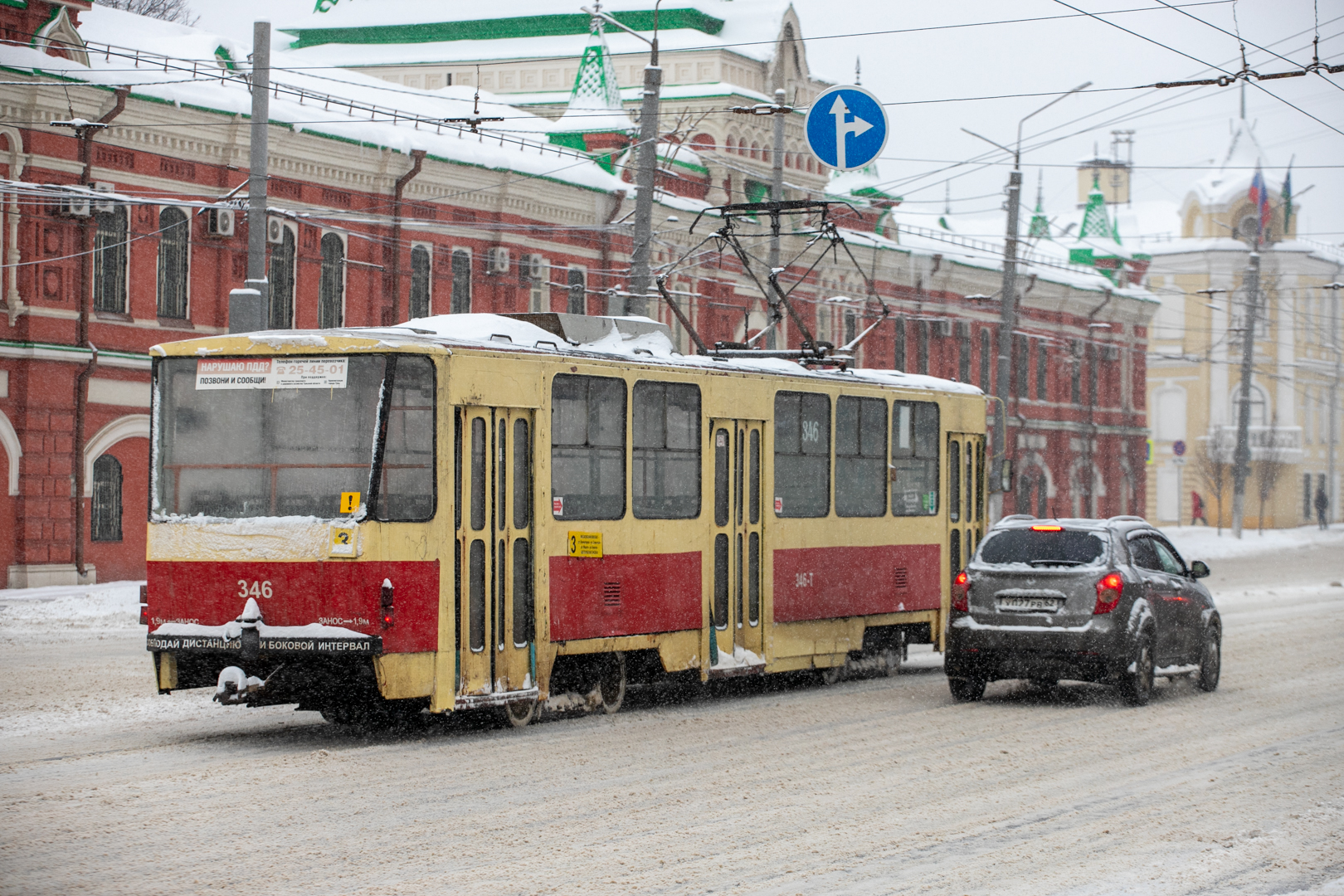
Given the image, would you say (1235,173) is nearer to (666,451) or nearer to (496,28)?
(496,28)

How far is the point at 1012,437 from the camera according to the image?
198 ft

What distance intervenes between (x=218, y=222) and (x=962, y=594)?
20.2m

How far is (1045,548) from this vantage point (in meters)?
16.3

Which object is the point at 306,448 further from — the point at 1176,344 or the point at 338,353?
the point at 1176,344

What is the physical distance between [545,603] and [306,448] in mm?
2230

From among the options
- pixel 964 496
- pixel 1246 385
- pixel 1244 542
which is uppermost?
pixel 1246 385

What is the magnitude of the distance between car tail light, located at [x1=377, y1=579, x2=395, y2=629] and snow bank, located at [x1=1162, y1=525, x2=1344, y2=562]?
41.6 metres

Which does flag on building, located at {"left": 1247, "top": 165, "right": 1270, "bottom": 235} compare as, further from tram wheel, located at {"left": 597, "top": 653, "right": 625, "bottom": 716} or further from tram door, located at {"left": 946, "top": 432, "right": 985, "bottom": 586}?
tram wheel, located at {"left": 597, "top": 653, "right": 625, "bottom": 716}

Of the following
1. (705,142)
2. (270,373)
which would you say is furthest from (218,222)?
(270,373)

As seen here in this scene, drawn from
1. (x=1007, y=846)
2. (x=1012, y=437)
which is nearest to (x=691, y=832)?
(x=1007, y=846)

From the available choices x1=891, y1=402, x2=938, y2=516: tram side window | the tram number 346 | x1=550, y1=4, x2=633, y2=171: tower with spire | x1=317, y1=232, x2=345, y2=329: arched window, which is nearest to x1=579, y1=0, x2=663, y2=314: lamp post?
x1=891, y1=402, x2=938, y2=516: tram side window

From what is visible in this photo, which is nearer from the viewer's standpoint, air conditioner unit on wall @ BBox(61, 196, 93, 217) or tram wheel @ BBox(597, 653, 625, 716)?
tram wheel @ BBox(597, 653, 625, 716)

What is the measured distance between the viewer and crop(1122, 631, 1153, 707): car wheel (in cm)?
1580

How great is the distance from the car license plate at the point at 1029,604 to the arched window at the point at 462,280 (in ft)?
78.1
